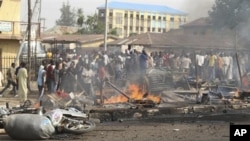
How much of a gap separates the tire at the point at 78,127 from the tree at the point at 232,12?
1665 centimetres

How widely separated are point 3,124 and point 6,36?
17011 millimetres

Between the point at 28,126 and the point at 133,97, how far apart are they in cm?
705

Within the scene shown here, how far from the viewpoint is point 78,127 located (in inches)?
460

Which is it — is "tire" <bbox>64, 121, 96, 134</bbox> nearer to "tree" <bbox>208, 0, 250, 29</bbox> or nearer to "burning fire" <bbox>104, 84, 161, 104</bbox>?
"burning fire" <bbox>104, 84, 161, 104</bbox>

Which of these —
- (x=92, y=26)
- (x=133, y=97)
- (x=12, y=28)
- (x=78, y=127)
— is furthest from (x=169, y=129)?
(x=92, y=26)

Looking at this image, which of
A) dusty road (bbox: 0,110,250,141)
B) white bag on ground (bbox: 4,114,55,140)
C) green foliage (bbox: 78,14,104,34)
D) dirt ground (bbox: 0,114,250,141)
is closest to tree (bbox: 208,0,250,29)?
dusty road (bbox: 0,110,250,141)

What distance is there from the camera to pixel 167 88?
1978cm

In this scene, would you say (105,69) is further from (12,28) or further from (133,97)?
(12,28)

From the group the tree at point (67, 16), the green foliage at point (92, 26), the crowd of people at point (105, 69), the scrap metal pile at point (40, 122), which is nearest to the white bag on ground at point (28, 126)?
the scrap metal pile at point (40, 122)

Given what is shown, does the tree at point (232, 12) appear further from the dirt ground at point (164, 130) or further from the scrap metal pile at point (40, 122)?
the scrap metal pile at point (40, 122)

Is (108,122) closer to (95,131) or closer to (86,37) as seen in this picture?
(95,131)

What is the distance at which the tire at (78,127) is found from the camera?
452 inches

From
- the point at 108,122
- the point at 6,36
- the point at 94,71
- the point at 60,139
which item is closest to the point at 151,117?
the point at 108,122

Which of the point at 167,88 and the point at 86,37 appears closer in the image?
the point at 167,88
